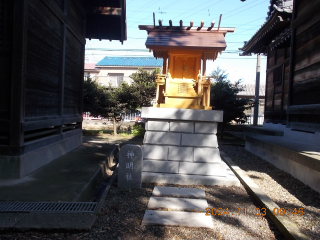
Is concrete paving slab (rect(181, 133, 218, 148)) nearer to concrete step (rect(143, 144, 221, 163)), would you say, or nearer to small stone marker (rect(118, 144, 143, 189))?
concrete step (rect(143, 144, 221, 163))

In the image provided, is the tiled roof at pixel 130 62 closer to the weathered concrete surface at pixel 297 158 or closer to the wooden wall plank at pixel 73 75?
the wooden wall plank at pixel 73 75

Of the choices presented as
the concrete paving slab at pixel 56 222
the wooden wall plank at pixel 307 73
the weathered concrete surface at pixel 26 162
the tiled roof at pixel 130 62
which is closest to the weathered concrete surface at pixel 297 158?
the wooden wall plank at pixel 307 73

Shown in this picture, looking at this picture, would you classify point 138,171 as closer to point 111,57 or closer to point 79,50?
point 79,50

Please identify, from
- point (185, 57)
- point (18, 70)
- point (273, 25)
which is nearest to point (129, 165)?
point (18, 70)

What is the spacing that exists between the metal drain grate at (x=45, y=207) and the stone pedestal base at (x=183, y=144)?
2300mm

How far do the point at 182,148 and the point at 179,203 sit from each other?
181 cm

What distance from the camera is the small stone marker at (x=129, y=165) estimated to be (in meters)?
5.14

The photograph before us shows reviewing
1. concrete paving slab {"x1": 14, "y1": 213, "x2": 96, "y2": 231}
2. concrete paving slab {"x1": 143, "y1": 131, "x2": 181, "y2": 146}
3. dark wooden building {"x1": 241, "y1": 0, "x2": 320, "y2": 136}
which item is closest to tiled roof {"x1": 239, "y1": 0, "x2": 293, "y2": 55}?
dark wooden building {"x1": 241, "y1": 0, "x2": 320, "y2": 136}

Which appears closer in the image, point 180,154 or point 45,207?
point 45,207

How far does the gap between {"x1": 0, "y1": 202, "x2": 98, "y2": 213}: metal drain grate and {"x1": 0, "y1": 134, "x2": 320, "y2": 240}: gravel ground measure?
0.97ft

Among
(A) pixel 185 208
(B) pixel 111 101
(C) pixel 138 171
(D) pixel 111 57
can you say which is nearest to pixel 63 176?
(C) pixel 138 171

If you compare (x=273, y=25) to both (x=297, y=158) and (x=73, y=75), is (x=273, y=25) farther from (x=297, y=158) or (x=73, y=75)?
(x=73, y=75)

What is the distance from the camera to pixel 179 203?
14.6 ft

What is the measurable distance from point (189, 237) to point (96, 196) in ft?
8.53
